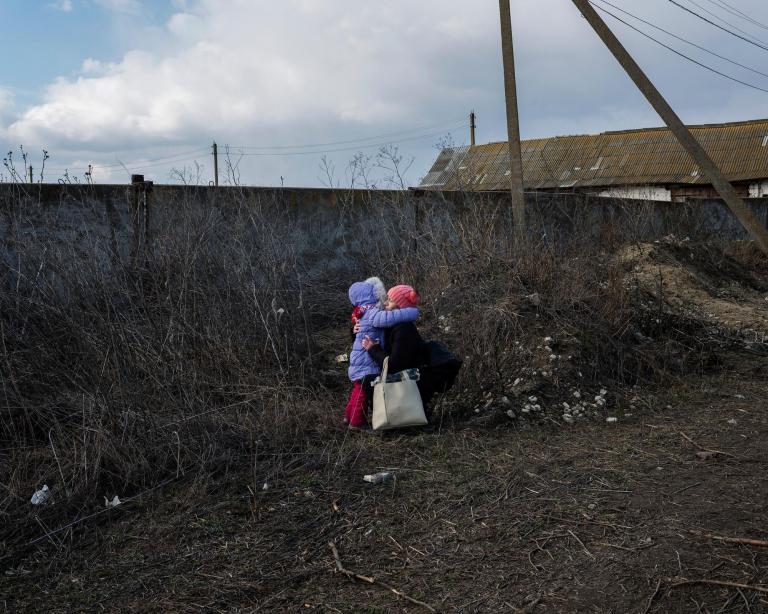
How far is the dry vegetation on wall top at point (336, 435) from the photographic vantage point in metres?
3.52

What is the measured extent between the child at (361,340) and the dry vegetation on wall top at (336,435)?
19cm

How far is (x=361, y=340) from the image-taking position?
18.3ft

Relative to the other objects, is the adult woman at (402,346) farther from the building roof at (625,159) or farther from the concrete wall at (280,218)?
the building roof at (625,159)

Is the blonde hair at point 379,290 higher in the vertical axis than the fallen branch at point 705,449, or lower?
higher

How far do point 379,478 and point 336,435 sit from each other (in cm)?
83

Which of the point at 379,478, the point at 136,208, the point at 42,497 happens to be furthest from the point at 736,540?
the point at 136,208

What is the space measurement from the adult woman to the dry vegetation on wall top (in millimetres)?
381

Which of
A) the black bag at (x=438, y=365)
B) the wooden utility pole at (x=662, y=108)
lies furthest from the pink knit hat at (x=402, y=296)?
the wooden utility pole at (x=662, y=108)

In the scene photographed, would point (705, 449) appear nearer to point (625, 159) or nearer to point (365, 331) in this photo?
point (365, 331)

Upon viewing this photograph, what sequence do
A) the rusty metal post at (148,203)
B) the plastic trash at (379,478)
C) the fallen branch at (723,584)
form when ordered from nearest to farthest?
the fallen branch at (723,584) < the plastic trash at (379,478) < the rusty metal post at (148,203)

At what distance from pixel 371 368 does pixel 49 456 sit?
2.12 meters

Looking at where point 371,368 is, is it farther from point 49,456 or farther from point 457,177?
point 457,177

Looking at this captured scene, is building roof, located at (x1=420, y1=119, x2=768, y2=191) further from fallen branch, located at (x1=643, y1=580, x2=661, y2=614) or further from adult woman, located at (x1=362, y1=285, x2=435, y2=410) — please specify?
fallen branch, located at (x1=643, y1=580, x2=661, y2=614)

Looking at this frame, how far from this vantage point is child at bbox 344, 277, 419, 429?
18.1 feet
